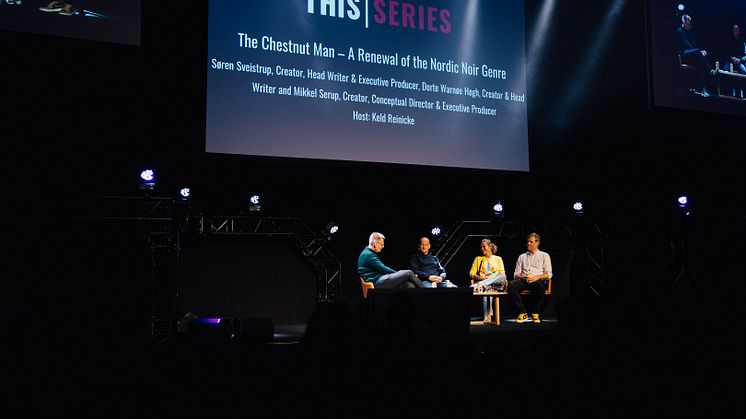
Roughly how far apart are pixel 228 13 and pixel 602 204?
18.1ft

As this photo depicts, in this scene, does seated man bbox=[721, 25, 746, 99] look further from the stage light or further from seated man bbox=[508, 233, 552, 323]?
the stage light

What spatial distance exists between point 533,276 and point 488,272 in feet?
1.66

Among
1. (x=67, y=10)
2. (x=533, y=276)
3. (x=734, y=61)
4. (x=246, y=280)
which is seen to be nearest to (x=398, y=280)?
(x=533, y=276)

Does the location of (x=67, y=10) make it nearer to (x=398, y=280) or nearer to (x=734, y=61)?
(x=398, y=280)

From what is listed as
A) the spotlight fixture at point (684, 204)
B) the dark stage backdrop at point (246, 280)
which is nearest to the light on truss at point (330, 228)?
the dark stage backdrop at point (246, 280)

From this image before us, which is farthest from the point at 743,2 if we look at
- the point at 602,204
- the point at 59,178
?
the point at 59,178

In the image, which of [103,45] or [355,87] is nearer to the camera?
[103,45]

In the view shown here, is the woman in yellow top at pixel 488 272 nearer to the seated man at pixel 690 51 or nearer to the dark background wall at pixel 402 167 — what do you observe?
the dark background wall at pixel 402 167

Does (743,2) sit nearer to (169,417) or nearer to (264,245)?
(264,245)

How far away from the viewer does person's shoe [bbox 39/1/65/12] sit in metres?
5.31

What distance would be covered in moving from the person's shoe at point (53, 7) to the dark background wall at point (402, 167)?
0.39m

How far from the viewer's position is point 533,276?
702 cm

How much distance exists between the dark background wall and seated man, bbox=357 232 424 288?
2.77 ft

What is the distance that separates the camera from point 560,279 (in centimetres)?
884
